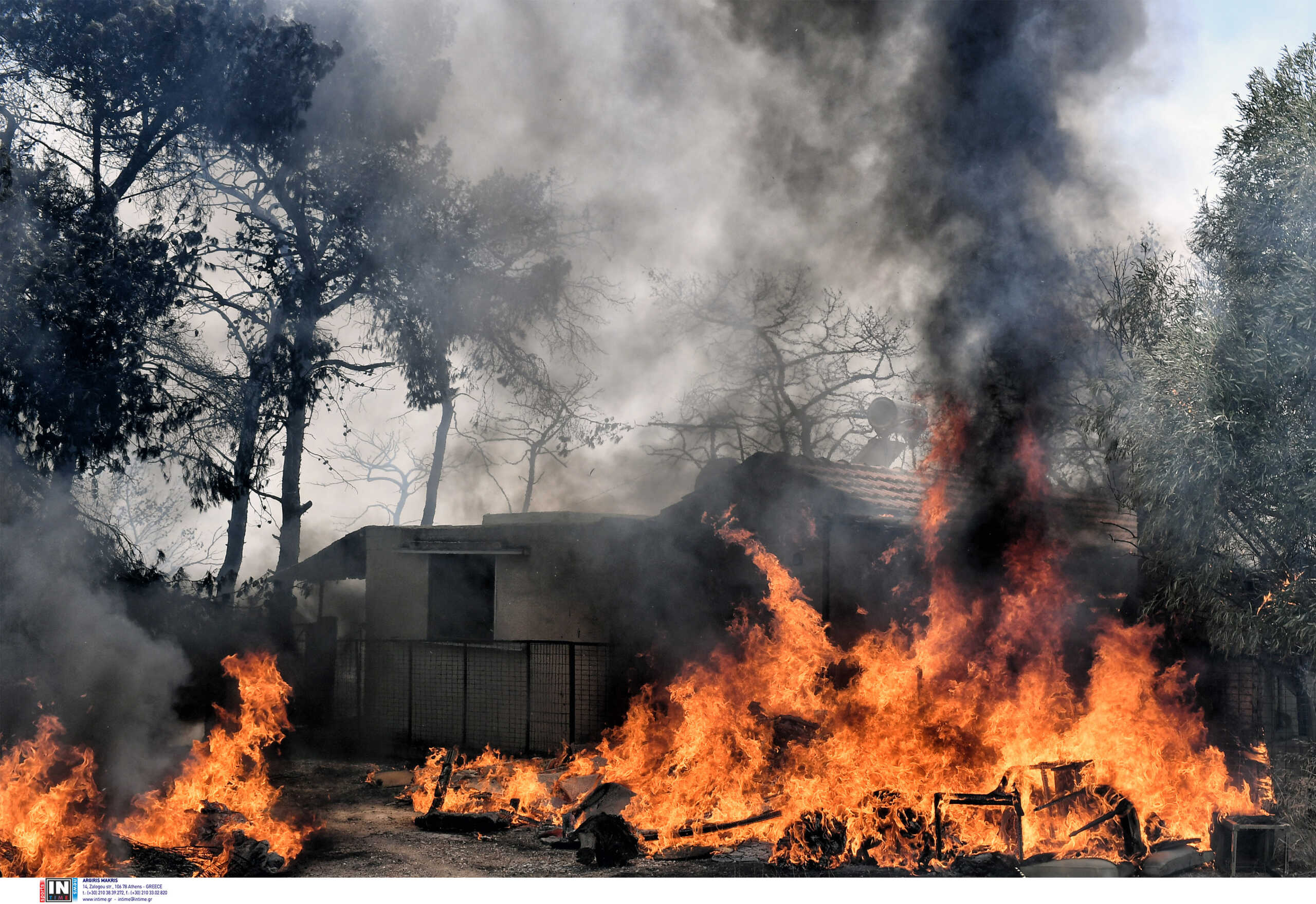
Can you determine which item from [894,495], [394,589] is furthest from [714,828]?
[394,589]

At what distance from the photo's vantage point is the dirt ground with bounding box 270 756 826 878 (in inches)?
338

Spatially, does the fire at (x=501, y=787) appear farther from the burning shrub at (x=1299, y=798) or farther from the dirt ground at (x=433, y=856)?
the burning shrub at (x=1299, y=798)

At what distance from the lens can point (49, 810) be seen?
8.74m

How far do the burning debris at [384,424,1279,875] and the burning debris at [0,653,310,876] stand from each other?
1.88 meters

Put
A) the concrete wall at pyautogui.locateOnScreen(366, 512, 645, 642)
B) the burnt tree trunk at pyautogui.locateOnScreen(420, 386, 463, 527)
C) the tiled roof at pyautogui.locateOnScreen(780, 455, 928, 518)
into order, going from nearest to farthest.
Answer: the tiled roof at pyautogui.locateOnScreen(780, 455, 928, 518)
the concrete wall at pyautogui.locateOnScreen(366, 512, 645, 642)
the burnt tree trunk at pyautogui.locateOnScreen(420, 386, 463, 527)

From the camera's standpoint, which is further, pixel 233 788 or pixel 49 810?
pixel 233 788

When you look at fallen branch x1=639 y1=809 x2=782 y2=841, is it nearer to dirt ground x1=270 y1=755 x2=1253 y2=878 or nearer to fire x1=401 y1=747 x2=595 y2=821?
dirt ground x1=270 y1=755 x2=1253 y2=878

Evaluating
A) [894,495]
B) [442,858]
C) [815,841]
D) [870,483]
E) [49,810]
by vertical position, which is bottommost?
[442,858]

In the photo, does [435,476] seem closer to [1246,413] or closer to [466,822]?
[466,822]

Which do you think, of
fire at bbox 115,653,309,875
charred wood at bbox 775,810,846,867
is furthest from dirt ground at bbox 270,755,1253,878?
fire at bbox 115,653,309,875

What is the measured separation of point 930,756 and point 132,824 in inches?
301

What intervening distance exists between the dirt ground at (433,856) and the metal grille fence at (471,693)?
3419mm

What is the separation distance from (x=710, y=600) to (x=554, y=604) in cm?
352

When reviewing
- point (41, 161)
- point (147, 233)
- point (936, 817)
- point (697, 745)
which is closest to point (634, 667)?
point (697, 745)
